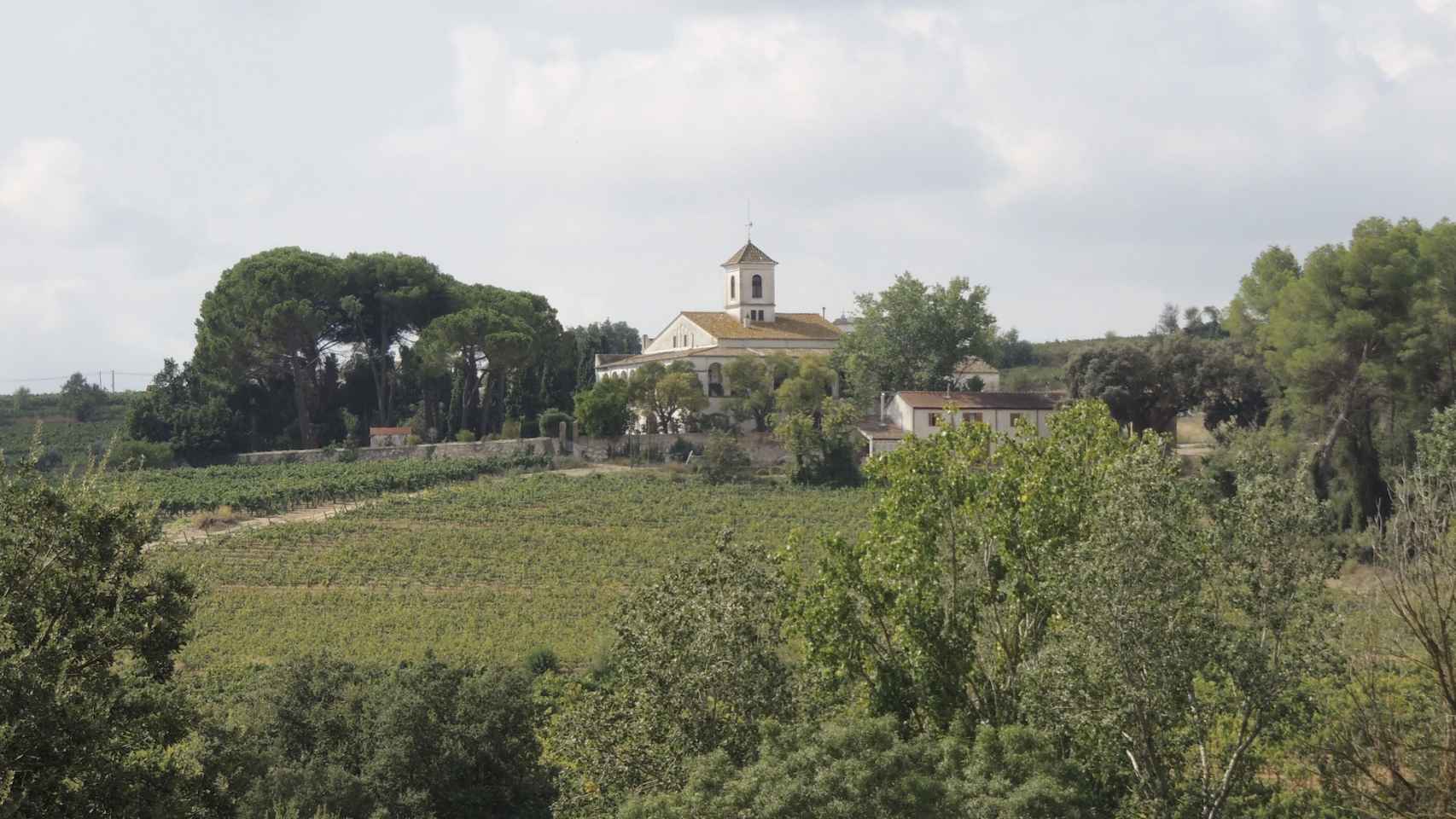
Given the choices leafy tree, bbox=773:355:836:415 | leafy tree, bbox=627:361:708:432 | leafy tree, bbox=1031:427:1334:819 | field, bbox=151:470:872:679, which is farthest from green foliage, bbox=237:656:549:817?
leafy tree, bbox=627:361:708:432

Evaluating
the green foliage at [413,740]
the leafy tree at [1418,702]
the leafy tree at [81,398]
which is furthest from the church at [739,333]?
the leafy tree at [1418,702]

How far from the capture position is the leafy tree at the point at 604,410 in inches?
2180

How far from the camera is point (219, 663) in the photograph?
29.6m

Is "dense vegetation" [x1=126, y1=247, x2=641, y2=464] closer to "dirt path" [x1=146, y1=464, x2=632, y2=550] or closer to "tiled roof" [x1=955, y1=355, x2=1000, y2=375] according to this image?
"dirt path" [x1=146, y1=464, x2=632, y2=550]

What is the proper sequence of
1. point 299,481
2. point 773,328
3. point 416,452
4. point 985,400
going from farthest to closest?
point 773,328 → point 416,452 → point 985,400 → point 299,481

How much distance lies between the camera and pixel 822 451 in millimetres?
51062

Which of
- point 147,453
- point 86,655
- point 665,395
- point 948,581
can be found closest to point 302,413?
point 147,453

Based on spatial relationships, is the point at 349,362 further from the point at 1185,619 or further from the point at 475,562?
the point at 1185,619

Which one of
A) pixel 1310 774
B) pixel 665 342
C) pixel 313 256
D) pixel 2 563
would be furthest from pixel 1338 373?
pixel 313 256

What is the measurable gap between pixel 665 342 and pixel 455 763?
5276 cm

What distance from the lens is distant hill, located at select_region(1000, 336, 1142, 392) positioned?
70.0 m

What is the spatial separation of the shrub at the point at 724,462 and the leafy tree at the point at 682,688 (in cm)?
3423

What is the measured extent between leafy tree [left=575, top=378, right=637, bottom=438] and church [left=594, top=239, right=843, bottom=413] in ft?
24.4

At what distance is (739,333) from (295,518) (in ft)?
81.8
